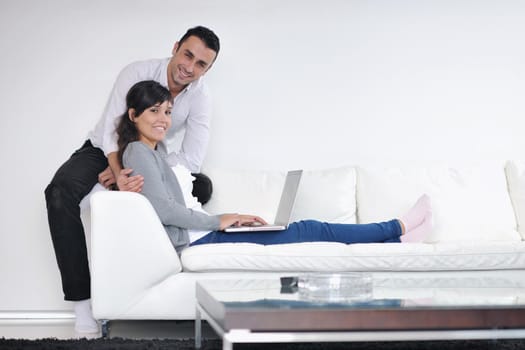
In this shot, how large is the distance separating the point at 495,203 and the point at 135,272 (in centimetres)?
183

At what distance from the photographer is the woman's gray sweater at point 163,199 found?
316cm

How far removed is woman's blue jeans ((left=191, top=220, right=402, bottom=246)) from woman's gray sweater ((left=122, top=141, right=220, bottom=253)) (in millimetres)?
88

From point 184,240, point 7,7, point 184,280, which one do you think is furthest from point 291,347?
point 7,7

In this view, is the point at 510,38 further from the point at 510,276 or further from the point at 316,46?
the point at 510,276

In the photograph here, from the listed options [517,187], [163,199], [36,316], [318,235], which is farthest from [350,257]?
[36,316]

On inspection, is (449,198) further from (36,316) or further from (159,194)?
(36,316)

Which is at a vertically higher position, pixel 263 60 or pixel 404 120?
pixel 263 60

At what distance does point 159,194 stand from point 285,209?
582 mm

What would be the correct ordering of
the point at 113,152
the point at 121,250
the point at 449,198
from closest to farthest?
1. the point at 121,250
2. the point at 113,152
3. the point at 449,198

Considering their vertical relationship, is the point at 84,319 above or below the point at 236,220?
below

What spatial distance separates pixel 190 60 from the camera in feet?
A: 12.0

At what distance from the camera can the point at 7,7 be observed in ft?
13.7

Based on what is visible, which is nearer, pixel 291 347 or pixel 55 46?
pixel 291 347

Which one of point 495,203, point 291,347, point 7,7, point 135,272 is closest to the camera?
point 291,347
